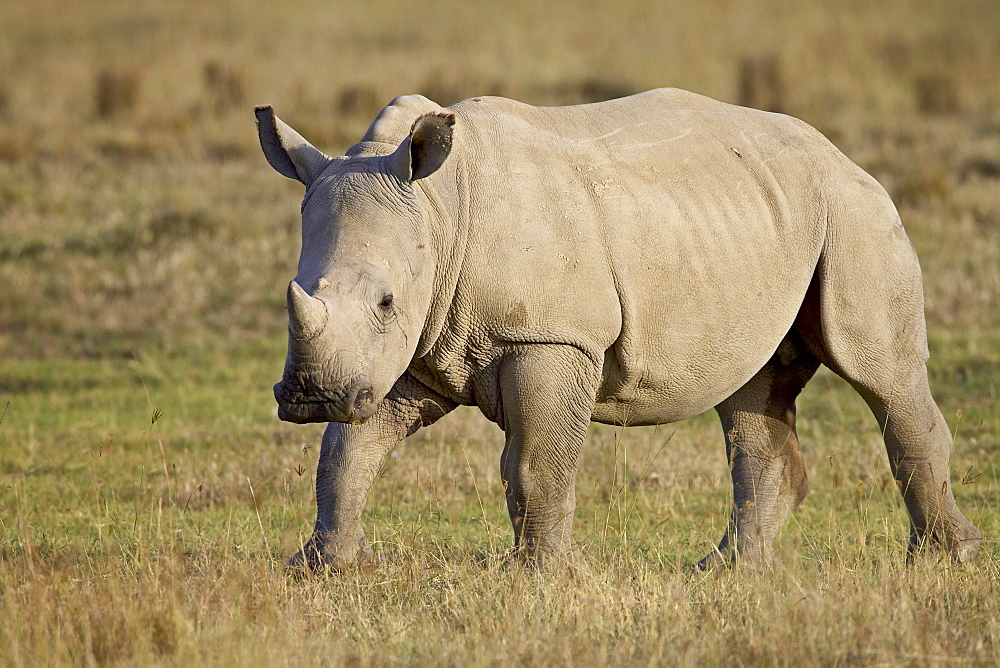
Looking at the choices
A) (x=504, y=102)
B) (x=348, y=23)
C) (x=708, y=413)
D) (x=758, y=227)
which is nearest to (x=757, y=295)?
(x=758, y=227)

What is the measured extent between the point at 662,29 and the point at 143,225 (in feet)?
50.9

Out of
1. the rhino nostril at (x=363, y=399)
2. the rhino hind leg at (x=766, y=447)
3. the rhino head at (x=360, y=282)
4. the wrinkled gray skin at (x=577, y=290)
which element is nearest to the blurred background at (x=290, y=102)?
Answer: the rhino hind leg at (x=766, y=447)

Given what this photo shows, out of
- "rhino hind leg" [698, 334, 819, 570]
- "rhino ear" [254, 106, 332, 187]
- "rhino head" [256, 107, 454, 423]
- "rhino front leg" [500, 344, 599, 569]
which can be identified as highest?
"rhino ear" [254, 106, 332, 187]

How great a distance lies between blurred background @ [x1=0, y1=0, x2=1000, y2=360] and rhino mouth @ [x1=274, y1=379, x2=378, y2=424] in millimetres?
6562

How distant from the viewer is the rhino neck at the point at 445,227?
4.38m

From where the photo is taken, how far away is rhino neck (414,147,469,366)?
438cm

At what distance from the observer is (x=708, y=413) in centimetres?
873

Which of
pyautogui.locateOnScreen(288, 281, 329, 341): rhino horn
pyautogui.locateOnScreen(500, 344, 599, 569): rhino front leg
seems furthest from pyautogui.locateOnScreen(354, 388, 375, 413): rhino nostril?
pyautogui.locateOnScreen(500, 344, 599, 569): rhino front leg

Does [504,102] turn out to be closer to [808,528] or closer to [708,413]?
[808,528]

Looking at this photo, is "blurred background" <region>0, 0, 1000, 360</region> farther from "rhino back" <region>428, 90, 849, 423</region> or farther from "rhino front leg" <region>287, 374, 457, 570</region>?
"rhino back" <region>428, 90, 849, 423</region>

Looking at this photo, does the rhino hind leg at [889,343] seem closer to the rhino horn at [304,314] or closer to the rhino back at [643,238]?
the rhino back at [643,238]

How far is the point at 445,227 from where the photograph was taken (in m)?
4.39

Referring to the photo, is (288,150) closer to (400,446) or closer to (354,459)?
(354,459)

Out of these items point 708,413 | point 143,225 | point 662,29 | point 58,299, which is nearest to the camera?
point 708,413
